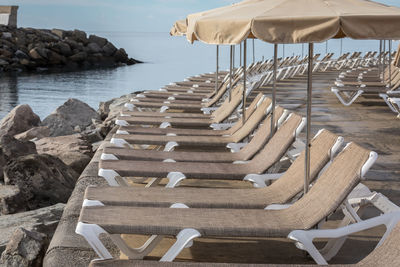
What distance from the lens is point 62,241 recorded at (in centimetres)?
404

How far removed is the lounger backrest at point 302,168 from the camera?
400 cm

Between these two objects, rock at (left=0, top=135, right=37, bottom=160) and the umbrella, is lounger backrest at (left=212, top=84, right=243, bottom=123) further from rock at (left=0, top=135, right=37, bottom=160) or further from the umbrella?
the umbrella

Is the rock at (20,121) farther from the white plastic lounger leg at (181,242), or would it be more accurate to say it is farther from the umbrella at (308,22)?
the white plastic lounger leg at (181,242)

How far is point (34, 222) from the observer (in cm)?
554

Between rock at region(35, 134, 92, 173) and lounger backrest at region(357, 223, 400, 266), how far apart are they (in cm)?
626

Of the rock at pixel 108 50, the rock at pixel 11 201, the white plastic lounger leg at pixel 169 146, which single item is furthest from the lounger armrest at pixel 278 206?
the rock at pixel 108 50

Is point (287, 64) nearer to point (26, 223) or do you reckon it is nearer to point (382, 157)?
point (382, 157)

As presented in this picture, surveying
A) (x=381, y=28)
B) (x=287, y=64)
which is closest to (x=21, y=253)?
(x=381, y=28)

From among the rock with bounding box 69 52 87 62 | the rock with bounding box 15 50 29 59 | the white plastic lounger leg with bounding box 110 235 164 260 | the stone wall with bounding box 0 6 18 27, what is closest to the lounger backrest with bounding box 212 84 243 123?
the white plastic lounger leg with bounding box 110 235 164 260

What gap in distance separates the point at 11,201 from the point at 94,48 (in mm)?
45817

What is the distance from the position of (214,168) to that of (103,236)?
0.94 m

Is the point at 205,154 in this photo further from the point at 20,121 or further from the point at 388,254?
the point at 20,121

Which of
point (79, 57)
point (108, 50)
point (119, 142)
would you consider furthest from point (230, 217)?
point (108, 50)

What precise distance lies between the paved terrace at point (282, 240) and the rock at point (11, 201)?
0.85m
